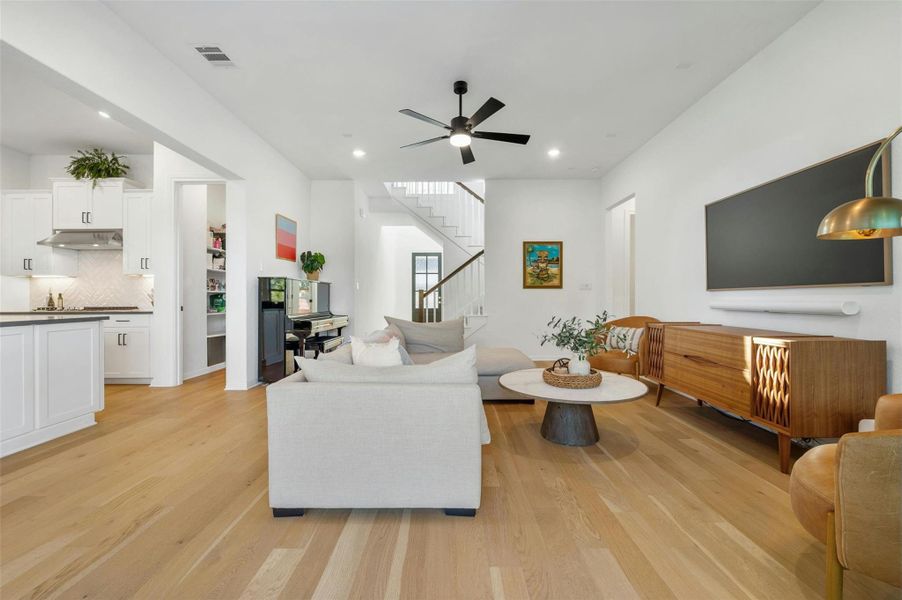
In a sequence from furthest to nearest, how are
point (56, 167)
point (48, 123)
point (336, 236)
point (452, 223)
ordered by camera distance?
point (452, 223), point (336, 236), point (56, 167), point (48, 123)

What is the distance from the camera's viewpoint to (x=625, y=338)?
470 centimetres

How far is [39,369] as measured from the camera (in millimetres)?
2883

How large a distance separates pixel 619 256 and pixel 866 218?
5002 millimetres

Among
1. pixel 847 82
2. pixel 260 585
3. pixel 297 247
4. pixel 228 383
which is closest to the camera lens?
pixel 260 585

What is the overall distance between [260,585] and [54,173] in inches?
274

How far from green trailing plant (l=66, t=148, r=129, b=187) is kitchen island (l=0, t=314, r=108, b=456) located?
8.65ft

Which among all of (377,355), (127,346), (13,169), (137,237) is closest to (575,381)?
(377,355)

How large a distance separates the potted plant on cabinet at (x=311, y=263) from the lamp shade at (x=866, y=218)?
575 cm

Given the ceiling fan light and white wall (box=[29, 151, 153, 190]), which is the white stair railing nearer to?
the ceiling fan light

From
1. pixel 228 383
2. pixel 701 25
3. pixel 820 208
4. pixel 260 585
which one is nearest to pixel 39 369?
pixel 228 383

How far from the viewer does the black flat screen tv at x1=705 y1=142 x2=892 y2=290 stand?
7.68ft

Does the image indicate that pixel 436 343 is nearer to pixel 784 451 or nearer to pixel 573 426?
pixel 573 426

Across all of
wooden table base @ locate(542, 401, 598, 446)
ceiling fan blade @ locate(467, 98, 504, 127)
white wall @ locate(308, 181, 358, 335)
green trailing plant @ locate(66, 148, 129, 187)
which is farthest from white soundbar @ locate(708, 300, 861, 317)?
green trailing plant @ locate(66, 148, 129, 187)

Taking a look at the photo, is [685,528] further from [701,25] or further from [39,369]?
[39,369]
